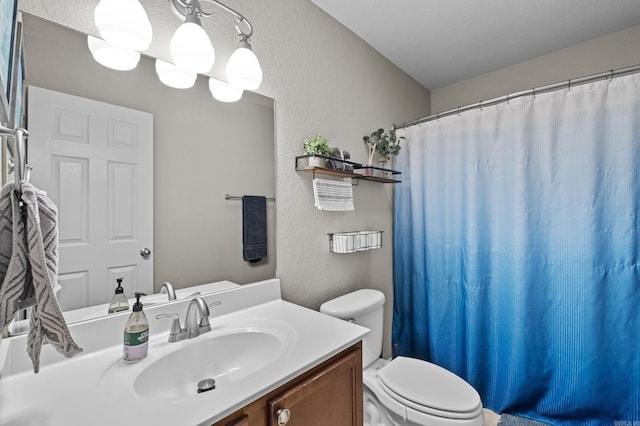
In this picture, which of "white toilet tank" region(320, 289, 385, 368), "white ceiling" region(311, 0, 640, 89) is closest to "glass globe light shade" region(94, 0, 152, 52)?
"white ceiling" region(311, 0, 640, 89)

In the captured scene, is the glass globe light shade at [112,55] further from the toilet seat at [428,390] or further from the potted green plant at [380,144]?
the toilet seat at [428,390]

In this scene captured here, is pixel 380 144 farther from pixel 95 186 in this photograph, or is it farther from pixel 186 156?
pixel 95 186

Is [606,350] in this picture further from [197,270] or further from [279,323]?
[197,270]

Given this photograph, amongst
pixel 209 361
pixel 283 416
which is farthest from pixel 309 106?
pixel 283 416

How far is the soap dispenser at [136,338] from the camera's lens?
33.3 inches

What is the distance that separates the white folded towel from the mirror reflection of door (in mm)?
773

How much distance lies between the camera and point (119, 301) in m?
0.98

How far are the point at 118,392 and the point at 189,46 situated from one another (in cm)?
104

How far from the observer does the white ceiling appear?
1663mm

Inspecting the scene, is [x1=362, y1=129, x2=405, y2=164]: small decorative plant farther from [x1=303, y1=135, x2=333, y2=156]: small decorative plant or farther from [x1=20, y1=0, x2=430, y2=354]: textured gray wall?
[x1=303, y1=135, x2=333, y2=156]: small decorative plant

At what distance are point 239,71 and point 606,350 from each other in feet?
7.29

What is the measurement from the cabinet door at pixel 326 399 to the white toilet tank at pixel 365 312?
45 centimetres

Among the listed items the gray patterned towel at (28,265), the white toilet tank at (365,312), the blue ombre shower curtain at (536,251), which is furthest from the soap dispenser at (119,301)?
the blue ombre shower curtain at (536,251)

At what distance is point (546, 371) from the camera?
1.69 metres
